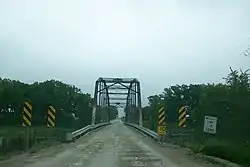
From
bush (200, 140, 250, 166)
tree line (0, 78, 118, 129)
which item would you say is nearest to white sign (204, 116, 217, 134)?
bush (200, 140, 250, 166)

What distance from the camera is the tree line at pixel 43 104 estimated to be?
8962 cm

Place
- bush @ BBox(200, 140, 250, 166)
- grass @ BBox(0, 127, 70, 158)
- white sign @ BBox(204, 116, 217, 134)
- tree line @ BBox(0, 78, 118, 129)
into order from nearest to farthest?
bush @ BBox(200, 140, 250, 166), white sign @ BBox(204, 116, 217, 134), grass @ BBox(0, 127, 70, 158), tree line @ BBox(0, 78, 118, 129)

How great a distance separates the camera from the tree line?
89.6 meters

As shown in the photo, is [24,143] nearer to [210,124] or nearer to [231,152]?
[210,124]

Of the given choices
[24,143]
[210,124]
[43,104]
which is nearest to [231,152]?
[210,124]

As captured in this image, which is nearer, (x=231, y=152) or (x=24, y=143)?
(x=231, y=152)

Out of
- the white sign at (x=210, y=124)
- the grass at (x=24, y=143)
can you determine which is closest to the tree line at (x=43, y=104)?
the grass at (x=24, y=143)

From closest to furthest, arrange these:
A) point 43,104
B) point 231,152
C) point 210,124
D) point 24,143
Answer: point 231,152 → point 210,124 → point 24,143 → point 43,104

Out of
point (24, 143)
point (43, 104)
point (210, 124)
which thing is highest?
point (43, 104)

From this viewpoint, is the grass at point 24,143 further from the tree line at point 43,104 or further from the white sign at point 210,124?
the tree line at point 43,104

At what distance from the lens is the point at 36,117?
88.9m

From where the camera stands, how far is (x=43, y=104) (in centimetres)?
9412

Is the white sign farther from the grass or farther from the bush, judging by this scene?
the grass

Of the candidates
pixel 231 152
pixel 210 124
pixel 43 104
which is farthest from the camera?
pixel 43 104
